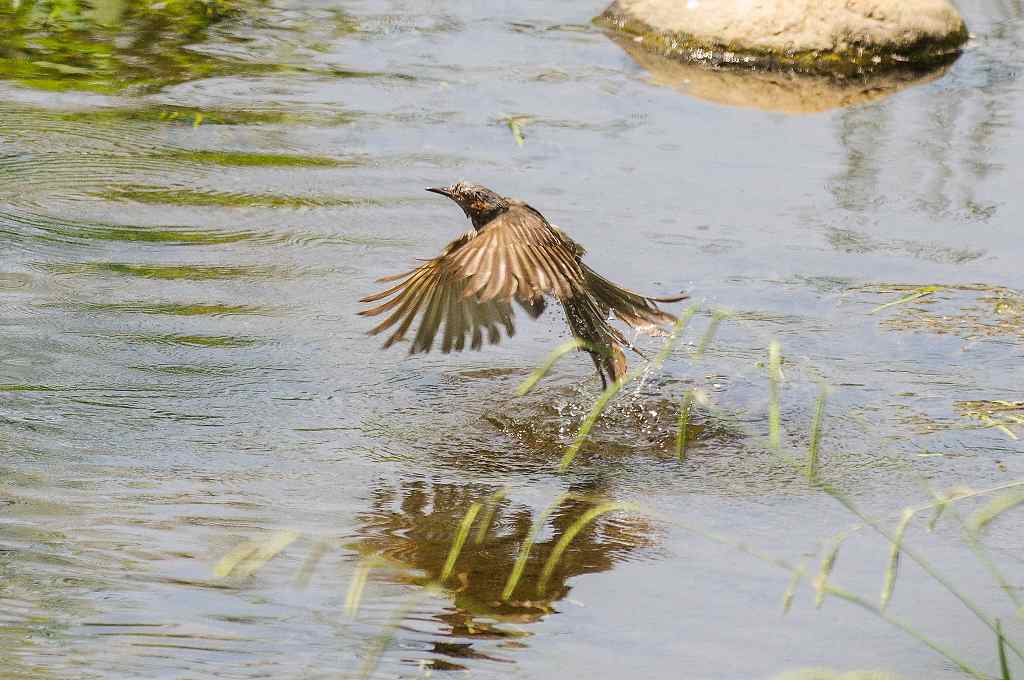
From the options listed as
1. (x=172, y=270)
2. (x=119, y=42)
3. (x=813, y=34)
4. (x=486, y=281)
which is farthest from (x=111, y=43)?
(x=486, y=281)

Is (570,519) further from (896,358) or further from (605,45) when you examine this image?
(605,45)

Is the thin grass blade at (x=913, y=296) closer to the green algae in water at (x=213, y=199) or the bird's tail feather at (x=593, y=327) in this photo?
the bird's tail feather at (x=593, y=327)

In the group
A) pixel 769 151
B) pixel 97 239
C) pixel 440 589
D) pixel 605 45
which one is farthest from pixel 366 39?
pixel 440 589

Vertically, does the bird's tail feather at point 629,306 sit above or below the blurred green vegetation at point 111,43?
below

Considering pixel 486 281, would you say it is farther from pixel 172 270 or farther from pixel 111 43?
pixel 111 43

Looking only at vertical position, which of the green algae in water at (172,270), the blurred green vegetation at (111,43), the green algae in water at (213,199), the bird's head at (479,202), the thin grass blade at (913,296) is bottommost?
the thin grass blade at (913,296)

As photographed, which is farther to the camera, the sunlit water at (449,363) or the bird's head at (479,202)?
the bird's head at (479,202)

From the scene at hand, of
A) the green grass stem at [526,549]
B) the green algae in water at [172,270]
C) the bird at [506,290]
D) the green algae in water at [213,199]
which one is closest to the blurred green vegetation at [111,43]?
the green algae in water at [213,199]

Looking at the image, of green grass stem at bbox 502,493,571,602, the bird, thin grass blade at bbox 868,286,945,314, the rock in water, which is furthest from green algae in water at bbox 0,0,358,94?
green grass stem at bbox 502,493,571,602

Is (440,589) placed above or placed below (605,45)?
below

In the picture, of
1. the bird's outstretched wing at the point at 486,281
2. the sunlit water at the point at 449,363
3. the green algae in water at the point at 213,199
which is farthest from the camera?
the green algae in water at the point at 213,199

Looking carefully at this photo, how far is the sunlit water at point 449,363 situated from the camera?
4.08m

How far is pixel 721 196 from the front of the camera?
809 cm

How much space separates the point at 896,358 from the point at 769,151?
2.85 metres
